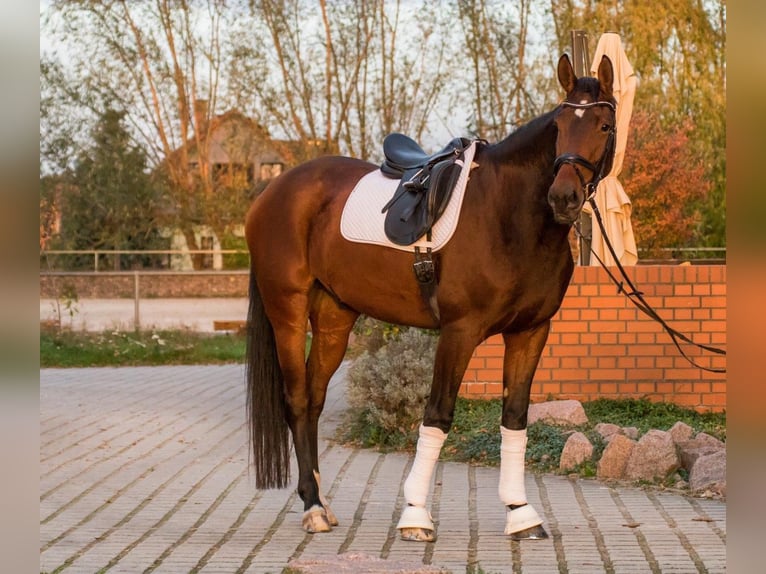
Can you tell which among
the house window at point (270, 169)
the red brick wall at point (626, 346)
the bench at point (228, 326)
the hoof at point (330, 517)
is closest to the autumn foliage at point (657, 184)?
the bench at point (228, 326)

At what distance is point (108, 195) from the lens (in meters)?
26.7

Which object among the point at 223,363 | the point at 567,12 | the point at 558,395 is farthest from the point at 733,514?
the point at 567,12

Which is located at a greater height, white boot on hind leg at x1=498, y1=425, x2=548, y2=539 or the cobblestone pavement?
white boot on hind leg at x1=498, y1=425, x2=548, y2=539

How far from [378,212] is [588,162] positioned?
1.23m

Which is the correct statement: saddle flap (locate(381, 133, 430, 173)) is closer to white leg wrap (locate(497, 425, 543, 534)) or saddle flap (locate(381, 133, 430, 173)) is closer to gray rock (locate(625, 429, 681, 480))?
white leg wrap (locate(497, 425, 543, 534))

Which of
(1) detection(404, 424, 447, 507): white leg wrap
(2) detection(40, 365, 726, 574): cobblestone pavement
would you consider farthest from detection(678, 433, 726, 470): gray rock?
(1) detection(404, 424, 447, 507): white leg wrap

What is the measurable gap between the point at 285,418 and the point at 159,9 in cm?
2125

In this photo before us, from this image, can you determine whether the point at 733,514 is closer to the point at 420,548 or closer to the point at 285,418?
the point at 420,548

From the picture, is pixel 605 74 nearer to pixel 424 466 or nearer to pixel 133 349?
pixel 424 466

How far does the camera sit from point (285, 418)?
5527 millimetres

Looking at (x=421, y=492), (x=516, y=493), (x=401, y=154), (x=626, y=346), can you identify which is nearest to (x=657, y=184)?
(x=626, y=346)

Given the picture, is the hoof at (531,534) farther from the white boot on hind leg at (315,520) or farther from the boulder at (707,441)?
the boulder at (707,441)

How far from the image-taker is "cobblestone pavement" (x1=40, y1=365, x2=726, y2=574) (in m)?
4.38

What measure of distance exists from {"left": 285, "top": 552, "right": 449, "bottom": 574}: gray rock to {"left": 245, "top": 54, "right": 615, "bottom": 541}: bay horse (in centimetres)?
54
